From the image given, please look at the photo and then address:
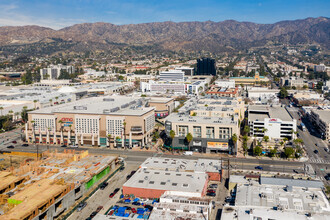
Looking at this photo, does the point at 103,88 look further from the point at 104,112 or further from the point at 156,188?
the point at 156,188

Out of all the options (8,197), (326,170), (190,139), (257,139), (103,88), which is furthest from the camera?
(103,88)

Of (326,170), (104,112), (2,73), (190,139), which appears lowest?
(326,170)

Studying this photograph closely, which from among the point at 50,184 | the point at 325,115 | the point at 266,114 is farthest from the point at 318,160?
the point at 50,184

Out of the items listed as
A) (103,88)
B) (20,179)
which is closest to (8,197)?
(20,179)

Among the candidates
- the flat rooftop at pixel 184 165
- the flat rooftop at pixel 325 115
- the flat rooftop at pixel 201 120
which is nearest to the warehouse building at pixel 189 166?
the flat rooftop at pixel 184 165

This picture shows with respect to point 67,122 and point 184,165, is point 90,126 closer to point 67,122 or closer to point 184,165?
point 67,122

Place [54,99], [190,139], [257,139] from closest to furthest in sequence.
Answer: [190,139]
[257,139]
[54,99]
